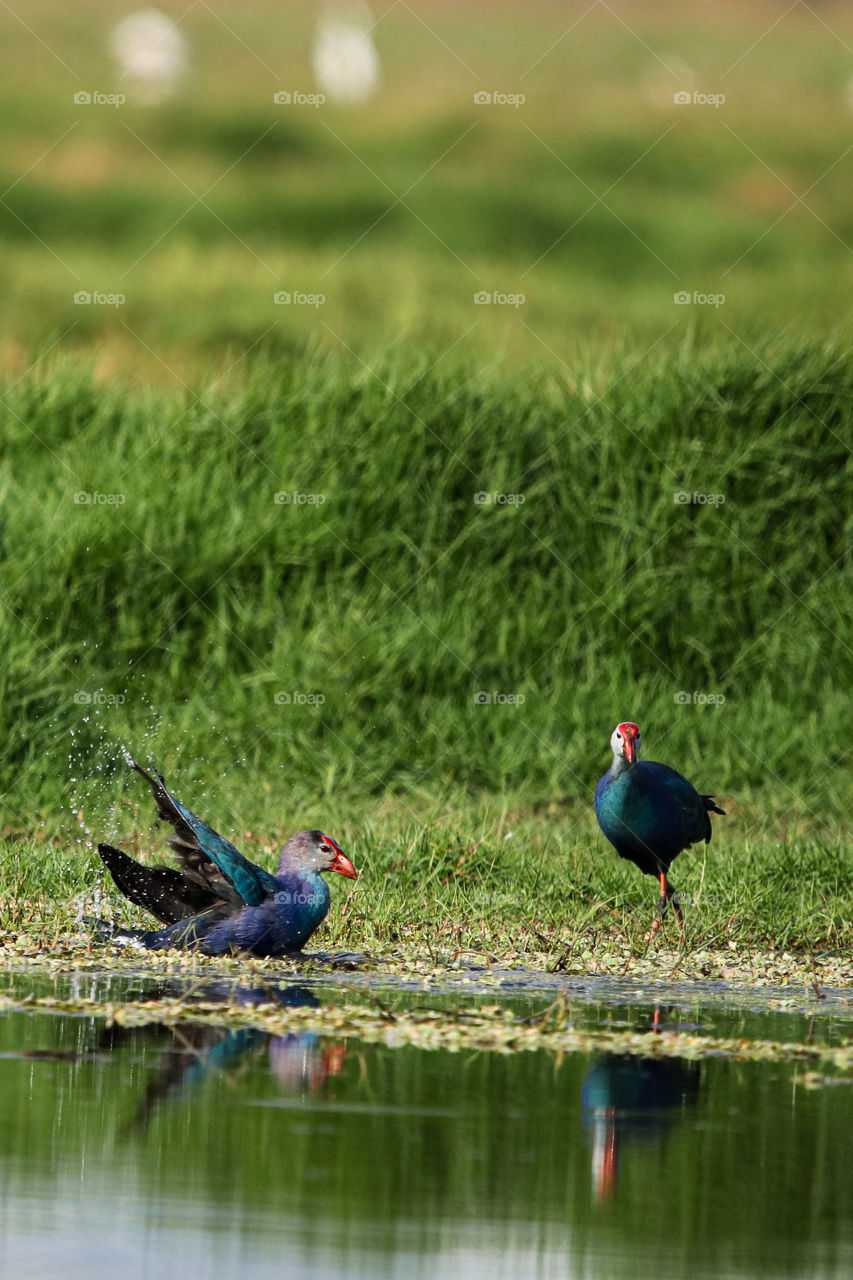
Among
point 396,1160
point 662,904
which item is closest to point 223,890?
point 662,904

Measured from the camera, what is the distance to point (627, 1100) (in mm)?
5609

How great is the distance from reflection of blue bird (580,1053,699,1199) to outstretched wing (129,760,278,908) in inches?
70.3

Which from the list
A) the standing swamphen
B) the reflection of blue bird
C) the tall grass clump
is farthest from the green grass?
the reflection of blue bird

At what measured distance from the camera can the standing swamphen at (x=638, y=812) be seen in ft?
28.9

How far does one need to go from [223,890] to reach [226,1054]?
1.74 meters

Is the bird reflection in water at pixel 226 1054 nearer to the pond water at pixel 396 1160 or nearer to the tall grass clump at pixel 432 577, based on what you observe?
the pond water at pixel 396 1160

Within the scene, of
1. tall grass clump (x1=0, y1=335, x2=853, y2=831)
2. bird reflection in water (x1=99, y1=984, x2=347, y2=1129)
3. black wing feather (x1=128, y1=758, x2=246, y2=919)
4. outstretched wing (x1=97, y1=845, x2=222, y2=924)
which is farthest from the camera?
tall grass clump (x1=0, y1=335, x2=853, y2=831)

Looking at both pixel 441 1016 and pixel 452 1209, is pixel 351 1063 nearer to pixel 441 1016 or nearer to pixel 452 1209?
pixel 441 1016

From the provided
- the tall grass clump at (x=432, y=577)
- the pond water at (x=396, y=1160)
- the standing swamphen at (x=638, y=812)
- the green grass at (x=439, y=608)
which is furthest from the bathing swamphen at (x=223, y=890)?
the tall grass clump at (x=432, y=577)

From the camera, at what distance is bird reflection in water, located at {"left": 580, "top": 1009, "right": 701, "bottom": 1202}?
16.4ft

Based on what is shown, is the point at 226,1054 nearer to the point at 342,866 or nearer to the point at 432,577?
the point at 342,866

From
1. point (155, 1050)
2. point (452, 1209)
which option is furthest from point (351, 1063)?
point (452, 1209)

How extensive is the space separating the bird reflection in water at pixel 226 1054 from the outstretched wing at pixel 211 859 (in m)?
0.78

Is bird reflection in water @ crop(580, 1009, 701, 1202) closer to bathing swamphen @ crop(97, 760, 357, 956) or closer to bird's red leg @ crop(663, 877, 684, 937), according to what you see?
bathing swamphen @ crop(97, 760, 357, 956)
